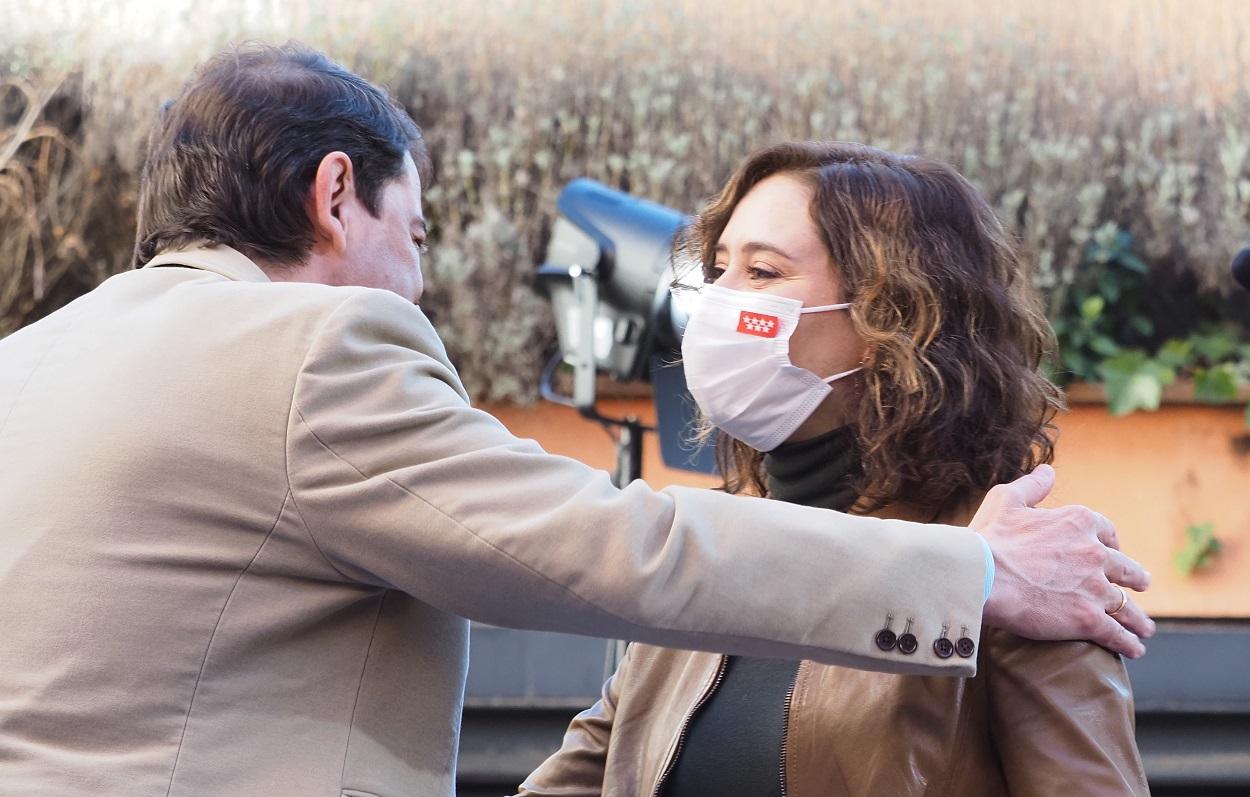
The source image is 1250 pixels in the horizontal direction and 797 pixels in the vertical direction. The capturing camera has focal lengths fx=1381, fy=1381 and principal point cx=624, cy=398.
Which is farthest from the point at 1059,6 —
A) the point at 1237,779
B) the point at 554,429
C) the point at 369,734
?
the point at 369,734

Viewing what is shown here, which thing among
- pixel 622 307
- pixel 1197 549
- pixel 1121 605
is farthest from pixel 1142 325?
pixel 1121 605

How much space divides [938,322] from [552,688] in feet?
6.93

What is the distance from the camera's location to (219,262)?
62.4 inches

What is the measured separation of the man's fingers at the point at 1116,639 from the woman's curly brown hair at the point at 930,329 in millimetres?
319

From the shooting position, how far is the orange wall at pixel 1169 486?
12.5 feet

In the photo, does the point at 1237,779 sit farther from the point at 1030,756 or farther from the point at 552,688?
the point at 1030,756

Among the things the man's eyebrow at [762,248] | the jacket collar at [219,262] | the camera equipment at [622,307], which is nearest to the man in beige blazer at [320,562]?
the jacket collar at [219,262]

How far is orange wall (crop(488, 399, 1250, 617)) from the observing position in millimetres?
3797

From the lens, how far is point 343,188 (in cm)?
171

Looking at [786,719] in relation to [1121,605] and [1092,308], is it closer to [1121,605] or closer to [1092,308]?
[1121,605]

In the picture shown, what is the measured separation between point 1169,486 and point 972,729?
8.38 feet

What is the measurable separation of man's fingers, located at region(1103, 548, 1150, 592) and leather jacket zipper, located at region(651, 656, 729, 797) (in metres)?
0.51

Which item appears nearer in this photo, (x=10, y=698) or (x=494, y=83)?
(x=10, y=698)

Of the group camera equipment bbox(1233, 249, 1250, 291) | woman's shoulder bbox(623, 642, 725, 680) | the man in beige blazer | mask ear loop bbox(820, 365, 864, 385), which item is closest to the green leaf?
camera equipment bbox(1233, 249, 1250, 291)
